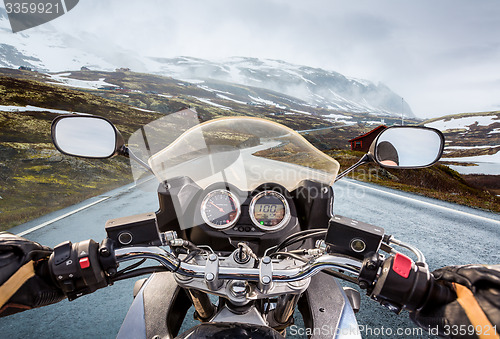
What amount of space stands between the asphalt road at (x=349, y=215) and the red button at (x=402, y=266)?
181cm

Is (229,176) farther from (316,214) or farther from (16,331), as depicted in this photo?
(16,331)

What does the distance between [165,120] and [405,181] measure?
10228 millimetres

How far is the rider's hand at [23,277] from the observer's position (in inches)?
29.8

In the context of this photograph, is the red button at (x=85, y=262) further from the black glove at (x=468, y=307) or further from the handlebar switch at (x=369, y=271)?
the black glove at (x=468, y=307)

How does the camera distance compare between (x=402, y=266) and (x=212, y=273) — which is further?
(x=212, y=273)

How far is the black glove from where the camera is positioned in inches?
24.0

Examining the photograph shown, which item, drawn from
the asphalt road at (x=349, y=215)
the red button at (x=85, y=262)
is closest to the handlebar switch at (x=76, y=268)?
the red button at (x=85, y=262)

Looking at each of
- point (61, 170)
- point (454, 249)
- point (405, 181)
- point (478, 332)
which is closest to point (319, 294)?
point (478, 332)

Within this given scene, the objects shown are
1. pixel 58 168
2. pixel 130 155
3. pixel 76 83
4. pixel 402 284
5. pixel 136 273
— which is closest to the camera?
pixel 402 284

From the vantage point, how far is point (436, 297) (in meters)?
0.74

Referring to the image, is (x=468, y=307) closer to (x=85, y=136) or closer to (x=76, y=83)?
(x=85, y=136)

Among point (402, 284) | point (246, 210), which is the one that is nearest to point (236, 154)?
point (246, 210)

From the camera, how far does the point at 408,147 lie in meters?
1.55

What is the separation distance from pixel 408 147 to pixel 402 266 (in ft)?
3.29
